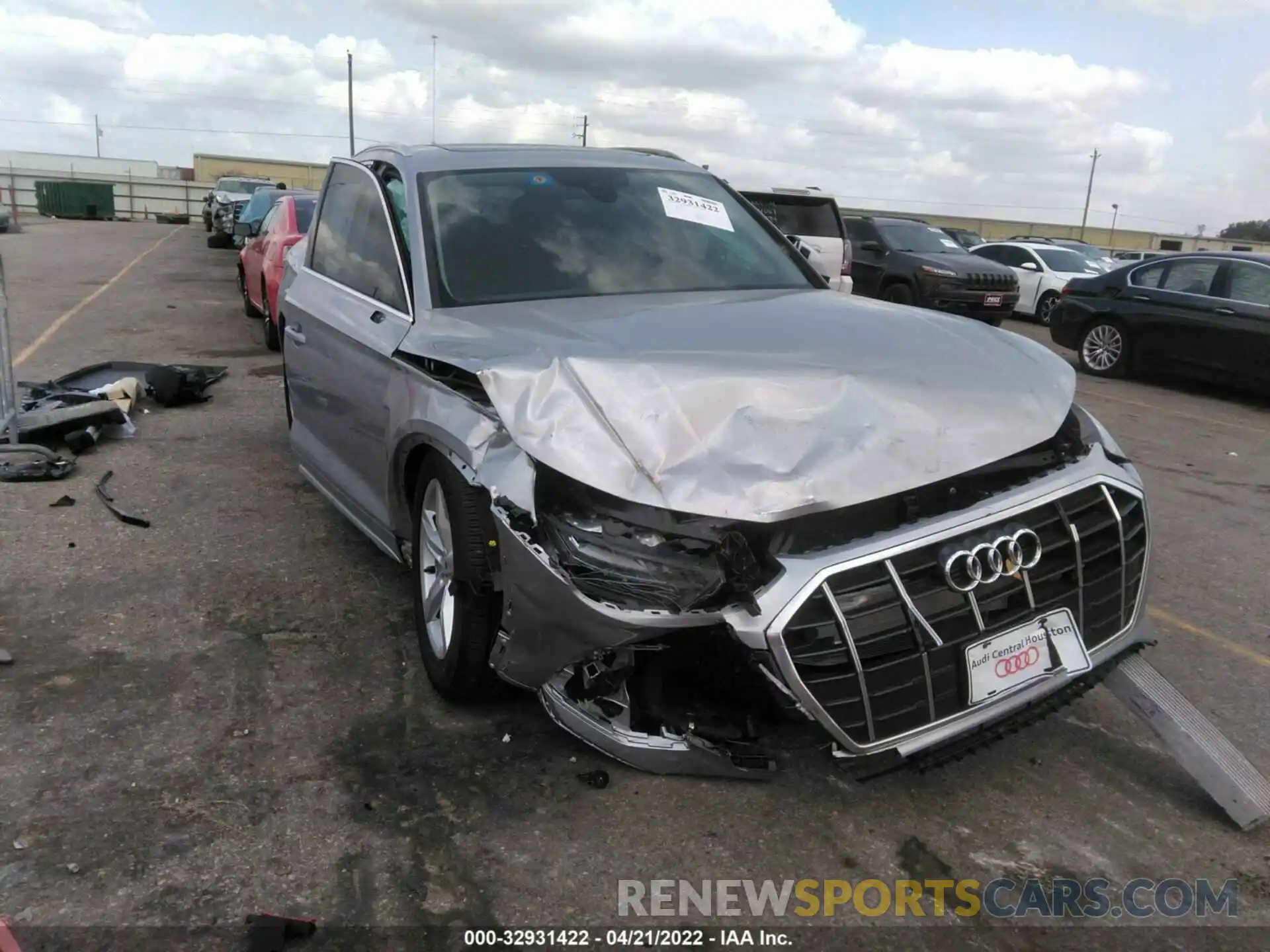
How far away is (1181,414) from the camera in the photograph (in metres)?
9.99

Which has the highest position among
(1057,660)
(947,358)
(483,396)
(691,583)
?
(947,358)

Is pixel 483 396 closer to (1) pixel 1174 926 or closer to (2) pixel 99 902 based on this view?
(2) pixel 99 902

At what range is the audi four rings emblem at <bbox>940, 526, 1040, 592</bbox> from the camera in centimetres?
267

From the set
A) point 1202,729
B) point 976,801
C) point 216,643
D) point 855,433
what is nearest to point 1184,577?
point 1202,729

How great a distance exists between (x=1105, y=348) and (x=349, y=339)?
33.7ft

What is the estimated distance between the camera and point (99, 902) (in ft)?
8.41

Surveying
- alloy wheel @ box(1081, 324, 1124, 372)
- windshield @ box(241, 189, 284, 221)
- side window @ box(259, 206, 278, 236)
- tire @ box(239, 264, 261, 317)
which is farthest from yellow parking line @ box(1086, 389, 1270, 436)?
windshield @ box(241, 189, 284, 221)

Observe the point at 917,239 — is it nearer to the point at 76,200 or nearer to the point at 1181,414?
the point at 1181,414

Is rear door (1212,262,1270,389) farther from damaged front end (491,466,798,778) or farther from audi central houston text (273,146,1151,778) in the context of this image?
damaged front end (491,466,798,778)

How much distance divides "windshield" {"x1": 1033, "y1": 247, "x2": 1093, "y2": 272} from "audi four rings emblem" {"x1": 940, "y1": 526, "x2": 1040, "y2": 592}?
17.3 metres

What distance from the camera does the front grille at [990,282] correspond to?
47.0ft

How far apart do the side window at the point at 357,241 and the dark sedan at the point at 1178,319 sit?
920cm

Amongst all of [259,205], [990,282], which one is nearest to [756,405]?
[990,282]

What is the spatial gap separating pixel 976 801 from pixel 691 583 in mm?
1222
